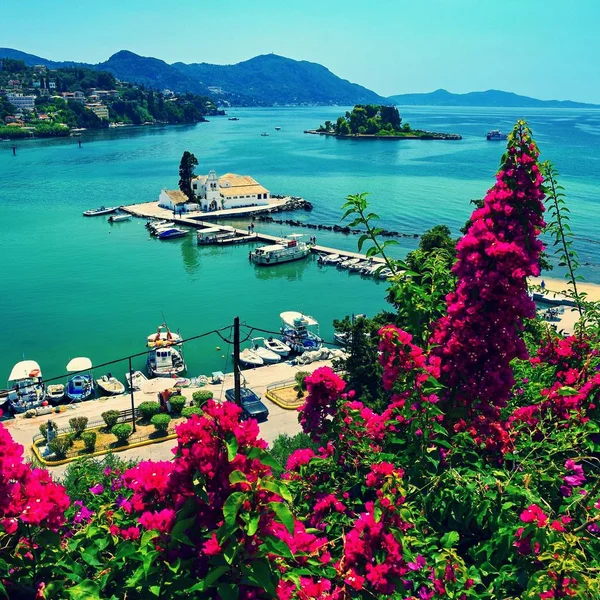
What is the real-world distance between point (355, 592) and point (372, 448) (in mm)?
1421

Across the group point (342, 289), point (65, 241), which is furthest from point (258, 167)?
point (342, 289)

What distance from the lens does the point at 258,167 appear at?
330 ft

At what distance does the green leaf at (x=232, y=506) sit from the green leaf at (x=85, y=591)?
3.86 feet

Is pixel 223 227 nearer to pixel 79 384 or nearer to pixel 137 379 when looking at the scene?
pixel 137 379

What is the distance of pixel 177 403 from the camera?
1988 cm

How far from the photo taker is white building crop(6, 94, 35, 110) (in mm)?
184875

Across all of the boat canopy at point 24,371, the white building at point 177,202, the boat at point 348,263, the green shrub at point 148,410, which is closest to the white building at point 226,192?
the white building at point 177,202

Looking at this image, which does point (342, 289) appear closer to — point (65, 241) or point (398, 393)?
point (65, 241)

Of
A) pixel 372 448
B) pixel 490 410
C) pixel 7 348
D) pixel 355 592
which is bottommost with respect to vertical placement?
pixel 7 348

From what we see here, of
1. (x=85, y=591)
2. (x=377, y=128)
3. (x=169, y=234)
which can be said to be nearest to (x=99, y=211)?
(x=169, y=234)

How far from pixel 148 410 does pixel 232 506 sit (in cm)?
1703

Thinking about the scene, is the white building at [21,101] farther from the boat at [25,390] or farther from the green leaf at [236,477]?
the green leaf at [236,477]

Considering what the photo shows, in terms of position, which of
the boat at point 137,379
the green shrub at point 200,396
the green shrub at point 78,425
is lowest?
the boat at point 137,379

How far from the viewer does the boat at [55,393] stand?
23.4m
